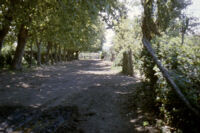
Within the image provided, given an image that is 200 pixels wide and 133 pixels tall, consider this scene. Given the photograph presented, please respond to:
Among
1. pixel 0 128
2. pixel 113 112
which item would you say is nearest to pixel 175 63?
pixel 113 112

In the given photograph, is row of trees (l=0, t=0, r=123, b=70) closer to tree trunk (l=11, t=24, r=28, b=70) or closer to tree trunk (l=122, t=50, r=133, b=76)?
tree trunk (l=11, t=24, r=28, b=70)

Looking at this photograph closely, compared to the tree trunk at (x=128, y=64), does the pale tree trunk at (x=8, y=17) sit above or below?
above

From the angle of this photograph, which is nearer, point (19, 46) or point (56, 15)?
point (56, 15)

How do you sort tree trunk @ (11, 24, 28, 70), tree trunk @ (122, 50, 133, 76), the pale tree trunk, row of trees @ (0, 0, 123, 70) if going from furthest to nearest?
tree trunk @ (122, 50, 133, 76)
tree trunk @ (11, 24, 28, 70)
the pale tree trunk
row of trees @ (0, 0, 123, 70)

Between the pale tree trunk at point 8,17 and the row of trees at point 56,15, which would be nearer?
the row of trees at point 56,15

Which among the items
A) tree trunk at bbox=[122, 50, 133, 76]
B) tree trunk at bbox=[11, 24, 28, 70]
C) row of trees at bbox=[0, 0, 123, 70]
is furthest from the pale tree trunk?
tree trunk at bbox=[122, 50, 133, 76]

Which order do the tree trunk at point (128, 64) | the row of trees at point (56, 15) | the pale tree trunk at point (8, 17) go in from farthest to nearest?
the tree trunk at point (128, 64) → the pale tree trunk at point (8, 17) → the row of trees at point (56, 15)

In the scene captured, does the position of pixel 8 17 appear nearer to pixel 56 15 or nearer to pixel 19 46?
pixel 56 15

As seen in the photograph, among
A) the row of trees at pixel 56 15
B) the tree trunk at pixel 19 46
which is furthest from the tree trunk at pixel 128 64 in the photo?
the tree trunk at pixel 19 46

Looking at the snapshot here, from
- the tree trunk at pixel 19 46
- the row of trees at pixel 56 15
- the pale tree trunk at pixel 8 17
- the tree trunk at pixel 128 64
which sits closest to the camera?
the row of trees at pixel 56 15

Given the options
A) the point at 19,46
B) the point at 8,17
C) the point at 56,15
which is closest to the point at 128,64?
the point at 56,15

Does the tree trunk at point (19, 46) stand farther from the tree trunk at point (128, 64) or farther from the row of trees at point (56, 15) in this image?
the tree trunk at point (128, 64)

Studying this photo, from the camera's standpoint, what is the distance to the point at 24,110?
5898 millimetres

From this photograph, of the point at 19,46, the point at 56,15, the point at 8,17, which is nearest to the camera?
the point at 56,15
